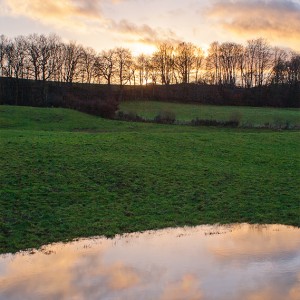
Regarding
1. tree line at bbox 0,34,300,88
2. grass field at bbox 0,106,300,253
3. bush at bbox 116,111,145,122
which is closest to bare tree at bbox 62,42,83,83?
tree line at bbox 0,34,300,88

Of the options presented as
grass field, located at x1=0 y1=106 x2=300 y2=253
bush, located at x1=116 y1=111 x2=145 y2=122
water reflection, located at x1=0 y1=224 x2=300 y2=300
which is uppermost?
bush, located at x1=116 y1=111 x2=145 y2=122

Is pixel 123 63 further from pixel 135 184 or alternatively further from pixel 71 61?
pixel 135 184

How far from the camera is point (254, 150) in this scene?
29125 millimetres

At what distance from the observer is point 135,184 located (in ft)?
64.4

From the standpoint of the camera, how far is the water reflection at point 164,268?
9.49 meters

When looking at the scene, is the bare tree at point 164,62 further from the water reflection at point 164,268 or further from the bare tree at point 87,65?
the water reflection at point 164,268

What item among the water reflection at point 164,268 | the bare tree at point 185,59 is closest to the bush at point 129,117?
the water reflection at point 164,268

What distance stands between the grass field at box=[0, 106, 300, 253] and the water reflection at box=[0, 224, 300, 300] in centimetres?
130

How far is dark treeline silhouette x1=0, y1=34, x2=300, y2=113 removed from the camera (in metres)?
87.3

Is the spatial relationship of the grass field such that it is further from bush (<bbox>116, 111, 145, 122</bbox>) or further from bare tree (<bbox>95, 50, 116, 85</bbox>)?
bare tree (<bbox>95, 50, 116, 85</bbox>)

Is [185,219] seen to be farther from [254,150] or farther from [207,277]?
[254,150]

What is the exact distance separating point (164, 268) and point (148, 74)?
106701 mm

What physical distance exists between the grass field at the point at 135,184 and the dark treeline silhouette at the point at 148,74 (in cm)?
3959

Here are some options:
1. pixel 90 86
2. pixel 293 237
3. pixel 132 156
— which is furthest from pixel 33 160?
pixel 90 86
